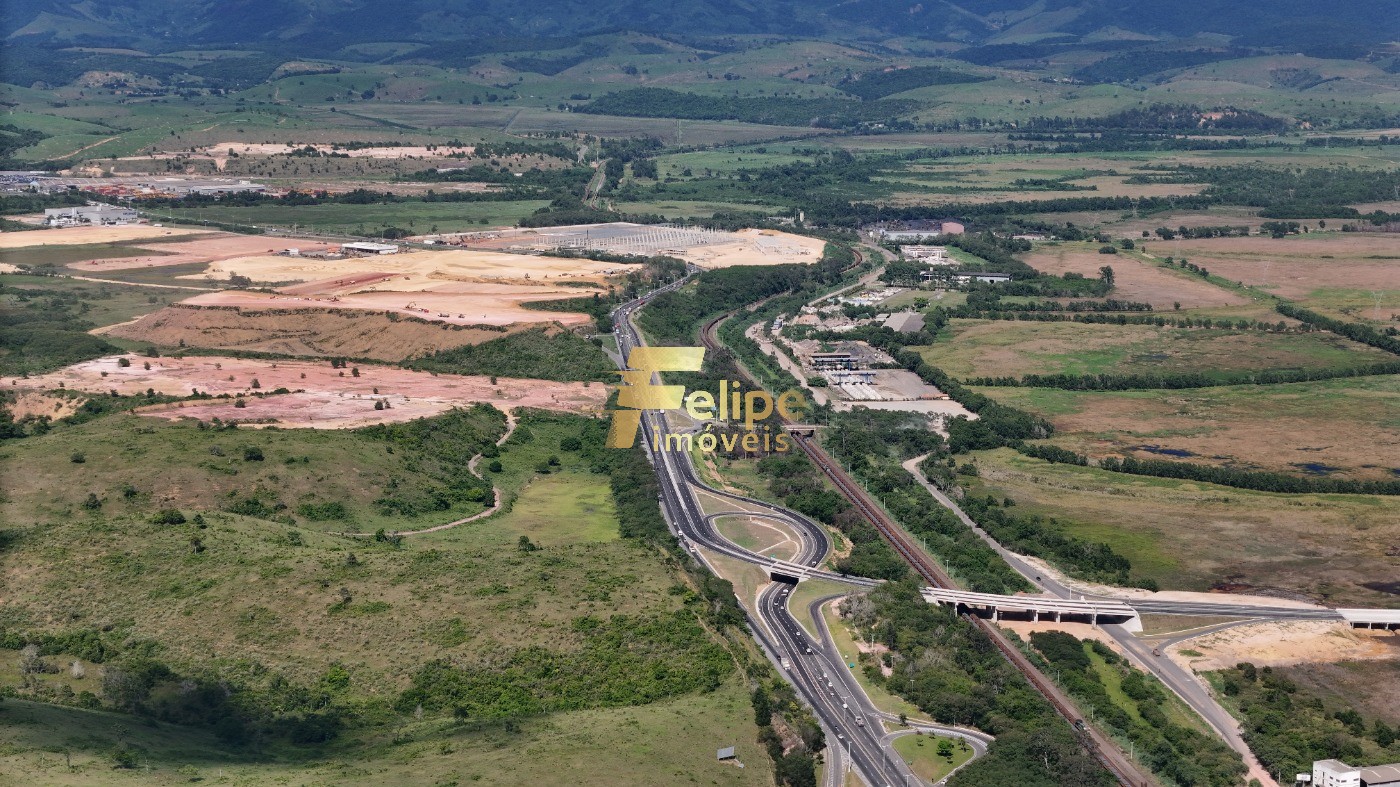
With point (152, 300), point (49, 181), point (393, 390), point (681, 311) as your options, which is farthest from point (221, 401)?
point (49, 181)

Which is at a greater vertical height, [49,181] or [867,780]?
[49,181]

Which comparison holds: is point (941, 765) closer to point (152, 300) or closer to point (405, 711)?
point (405, 711)

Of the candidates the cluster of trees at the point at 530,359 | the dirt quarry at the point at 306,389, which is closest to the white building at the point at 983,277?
the cluster of trees at the point at 530,359

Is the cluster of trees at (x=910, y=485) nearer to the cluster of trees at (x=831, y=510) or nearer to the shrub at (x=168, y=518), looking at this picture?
the cluster of trees at (x=831, y=510)

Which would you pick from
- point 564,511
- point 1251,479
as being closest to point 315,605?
point 564,511

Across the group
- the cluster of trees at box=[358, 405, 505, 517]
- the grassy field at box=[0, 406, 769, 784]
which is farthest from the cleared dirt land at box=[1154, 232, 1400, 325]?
the grassy field at box=[0, 406, 769, 784]

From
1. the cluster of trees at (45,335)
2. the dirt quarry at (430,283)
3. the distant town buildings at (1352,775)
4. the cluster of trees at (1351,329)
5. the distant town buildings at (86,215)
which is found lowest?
the distant town buildings at (1352,775)
